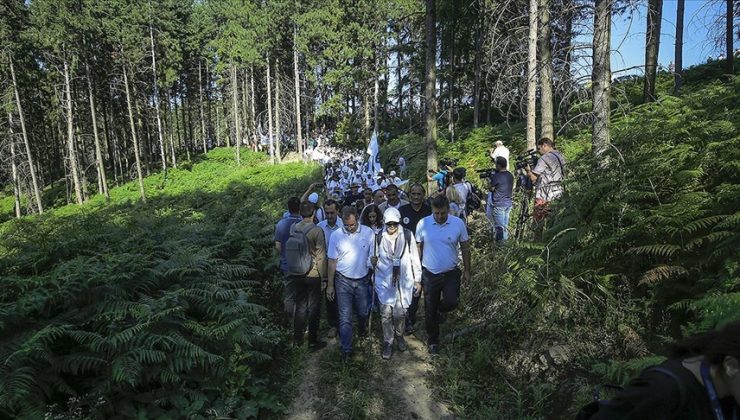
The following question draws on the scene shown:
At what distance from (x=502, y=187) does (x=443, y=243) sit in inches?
101

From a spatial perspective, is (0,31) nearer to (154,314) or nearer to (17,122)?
(17,122)

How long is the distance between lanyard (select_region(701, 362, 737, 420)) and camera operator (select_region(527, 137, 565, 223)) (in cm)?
468

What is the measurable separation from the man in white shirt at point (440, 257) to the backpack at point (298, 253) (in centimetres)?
150

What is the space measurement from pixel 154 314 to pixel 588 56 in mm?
6718

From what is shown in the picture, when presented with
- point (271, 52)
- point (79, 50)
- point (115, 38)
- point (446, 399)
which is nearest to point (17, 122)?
point (79, 50)

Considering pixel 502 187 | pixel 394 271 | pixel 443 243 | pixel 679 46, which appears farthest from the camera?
pixel 679 46

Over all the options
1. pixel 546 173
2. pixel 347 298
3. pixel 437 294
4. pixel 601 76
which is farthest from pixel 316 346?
pixel 601 76

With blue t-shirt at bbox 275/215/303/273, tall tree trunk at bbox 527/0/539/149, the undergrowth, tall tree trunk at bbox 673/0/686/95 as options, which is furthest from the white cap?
tall tree trunk at bbox 673/0/686/95

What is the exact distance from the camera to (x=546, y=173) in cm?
618

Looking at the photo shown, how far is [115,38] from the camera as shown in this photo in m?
28.1

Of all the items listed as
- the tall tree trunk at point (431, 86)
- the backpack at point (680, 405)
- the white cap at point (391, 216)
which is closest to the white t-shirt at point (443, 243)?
the white cap at point (391, 216)

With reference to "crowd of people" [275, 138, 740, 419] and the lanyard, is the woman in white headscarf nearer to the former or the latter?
"crowd of people" [275, 138, 740, 419]

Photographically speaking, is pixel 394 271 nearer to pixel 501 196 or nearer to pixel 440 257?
pixel 440 257

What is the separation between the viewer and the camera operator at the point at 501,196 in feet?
23.5
